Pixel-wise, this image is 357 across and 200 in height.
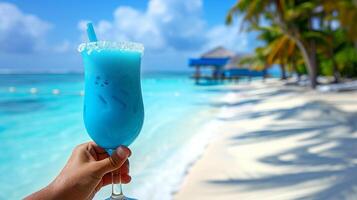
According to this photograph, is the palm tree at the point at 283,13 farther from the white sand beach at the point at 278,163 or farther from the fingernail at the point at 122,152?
the fingernail at the point at 122,152

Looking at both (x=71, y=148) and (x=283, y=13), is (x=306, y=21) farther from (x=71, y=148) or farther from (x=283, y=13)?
(x=71, y=148)

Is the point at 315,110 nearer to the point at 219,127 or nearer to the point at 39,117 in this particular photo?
the point at 219,127

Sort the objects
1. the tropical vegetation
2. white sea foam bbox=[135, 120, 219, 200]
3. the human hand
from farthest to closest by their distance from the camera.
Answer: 1. the tropical vegetation
2. white sea foam bbox=[135, 120, 219, 200]
3. the human hand

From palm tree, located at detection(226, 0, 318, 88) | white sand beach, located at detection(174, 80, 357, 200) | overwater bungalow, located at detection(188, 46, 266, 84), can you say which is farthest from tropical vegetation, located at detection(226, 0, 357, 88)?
overwater bungalow, located at detection(188, 46, 266, 84)

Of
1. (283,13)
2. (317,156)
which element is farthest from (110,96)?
(283,13)

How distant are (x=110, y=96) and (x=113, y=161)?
0.60ft

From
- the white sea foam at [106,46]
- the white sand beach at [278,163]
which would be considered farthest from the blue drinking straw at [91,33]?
the white sand beach at [278,163]

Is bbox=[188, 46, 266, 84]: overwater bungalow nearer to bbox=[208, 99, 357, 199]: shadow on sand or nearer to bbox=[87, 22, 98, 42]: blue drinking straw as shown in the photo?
bbox=[208, 99, 357, 199]: shadow on sand

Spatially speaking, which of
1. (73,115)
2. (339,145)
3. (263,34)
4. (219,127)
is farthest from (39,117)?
(263,34)

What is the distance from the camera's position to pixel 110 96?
1.02m

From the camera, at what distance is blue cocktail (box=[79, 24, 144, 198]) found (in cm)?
101

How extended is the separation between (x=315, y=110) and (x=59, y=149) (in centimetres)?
544

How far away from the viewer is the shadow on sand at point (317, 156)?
3012 mm

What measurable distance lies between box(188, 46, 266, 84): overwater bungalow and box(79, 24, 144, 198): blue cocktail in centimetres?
2885
